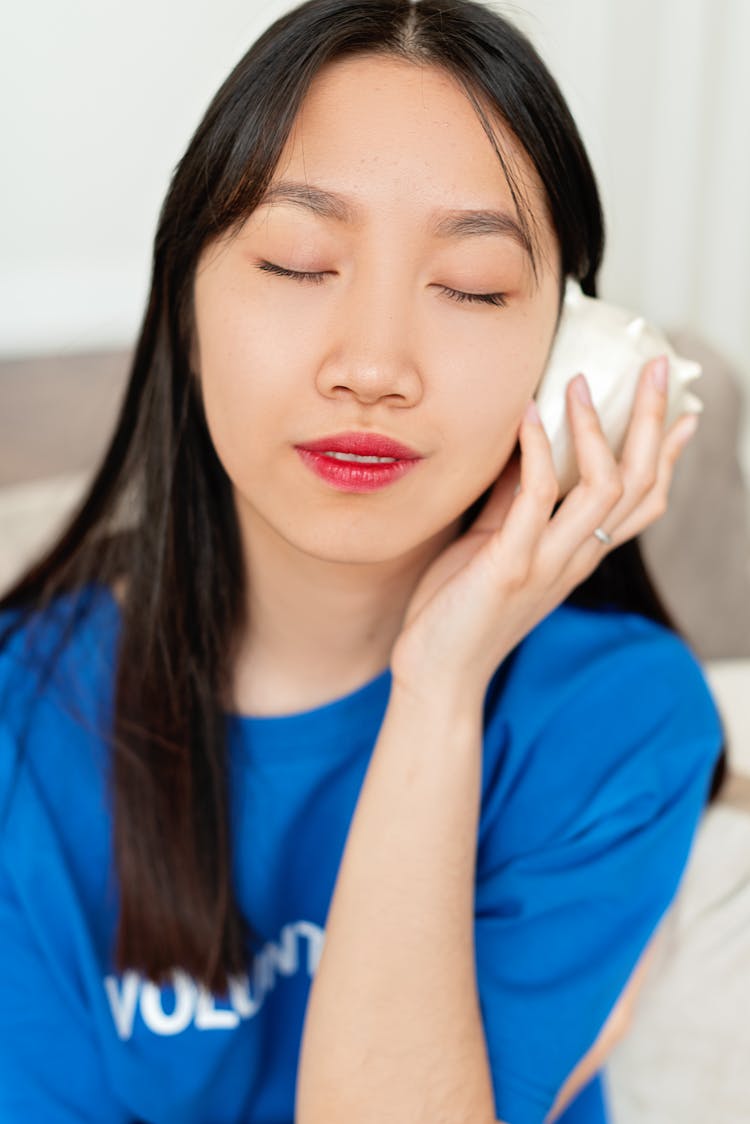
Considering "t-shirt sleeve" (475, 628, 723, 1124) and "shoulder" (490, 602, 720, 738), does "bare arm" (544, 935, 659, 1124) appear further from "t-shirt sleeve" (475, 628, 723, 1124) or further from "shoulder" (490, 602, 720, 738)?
"shoulder" (490, 602, 720, 738)

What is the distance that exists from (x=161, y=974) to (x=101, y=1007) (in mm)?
59

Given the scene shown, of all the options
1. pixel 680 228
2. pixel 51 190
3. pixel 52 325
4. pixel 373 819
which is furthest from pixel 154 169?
pixel 373 819

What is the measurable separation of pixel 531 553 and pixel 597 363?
0.18 metres

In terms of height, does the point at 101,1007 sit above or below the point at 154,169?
below

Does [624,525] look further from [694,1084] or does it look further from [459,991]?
[694,1084]

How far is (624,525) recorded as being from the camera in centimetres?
113

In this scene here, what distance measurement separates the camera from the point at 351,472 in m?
0.98

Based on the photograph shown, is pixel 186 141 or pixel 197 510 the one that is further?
pixel 186 141

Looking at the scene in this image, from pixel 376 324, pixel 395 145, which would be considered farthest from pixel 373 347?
pixel 395 145

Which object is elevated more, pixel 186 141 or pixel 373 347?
pixel 373 347

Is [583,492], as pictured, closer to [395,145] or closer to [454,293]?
[454,293]

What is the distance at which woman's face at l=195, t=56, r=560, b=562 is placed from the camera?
3.06 ft

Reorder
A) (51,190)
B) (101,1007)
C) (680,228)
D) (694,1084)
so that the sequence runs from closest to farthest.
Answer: (101,1007)
(694,1084)
(680,228)
(51,190)

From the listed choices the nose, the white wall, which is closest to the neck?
the nose
